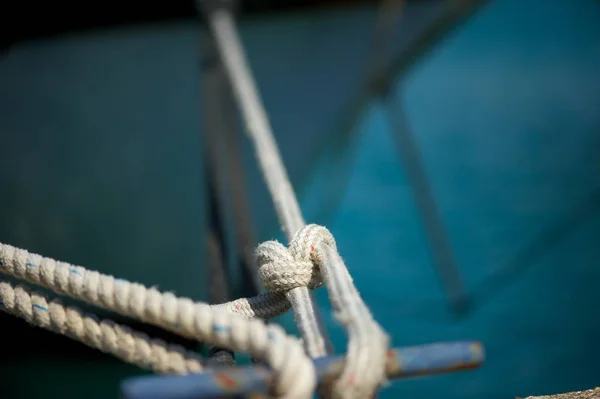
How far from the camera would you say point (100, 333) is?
44cm

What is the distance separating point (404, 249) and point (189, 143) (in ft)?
7.89

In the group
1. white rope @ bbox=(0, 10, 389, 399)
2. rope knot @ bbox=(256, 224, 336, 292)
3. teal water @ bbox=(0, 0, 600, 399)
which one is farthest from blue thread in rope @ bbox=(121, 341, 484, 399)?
teal water @ bbox=(0, 0, 600, 399)

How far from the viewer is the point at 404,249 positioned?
377 centimetres

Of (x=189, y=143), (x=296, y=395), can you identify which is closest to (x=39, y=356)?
(x=189, y=143)

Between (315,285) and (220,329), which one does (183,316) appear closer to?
(220,329)

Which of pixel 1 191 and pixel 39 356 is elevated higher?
pixel 1 191

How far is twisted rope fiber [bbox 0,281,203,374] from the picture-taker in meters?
0.40

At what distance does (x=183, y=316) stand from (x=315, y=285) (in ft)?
0.57

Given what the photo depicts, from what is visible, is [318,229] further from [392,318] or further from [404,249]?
[404,249]

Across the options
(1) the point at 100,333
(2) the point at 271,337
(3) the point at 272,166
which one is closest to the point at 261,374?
(2) the point at 271,337

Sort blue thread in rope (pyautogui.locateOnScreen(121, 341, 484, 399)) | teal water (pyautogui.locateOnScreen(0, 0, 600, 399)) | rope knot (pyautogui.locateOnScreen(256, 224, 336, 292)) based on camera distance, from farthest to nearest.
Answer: teal water (pyautogui.locateOnScreen(0, 0, 600, 399)) → rope knot (pyautogui.locateOnScreen(256, 224, 336, 292)) → blue thread in rope (pyautogui.locateOnScreen(121, 341, 484, 399))

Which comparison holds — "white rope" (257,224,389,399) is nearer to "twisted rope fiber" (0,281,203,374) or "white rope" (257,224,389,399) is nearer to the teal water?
"twisted rope fiber" (0,281,203,374)

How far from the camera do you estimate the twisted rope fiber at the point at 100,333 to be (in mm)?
403

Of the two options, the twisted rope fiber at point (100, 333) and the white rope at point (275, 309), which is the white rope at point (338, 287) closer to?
the white rope at point (275, 309)
